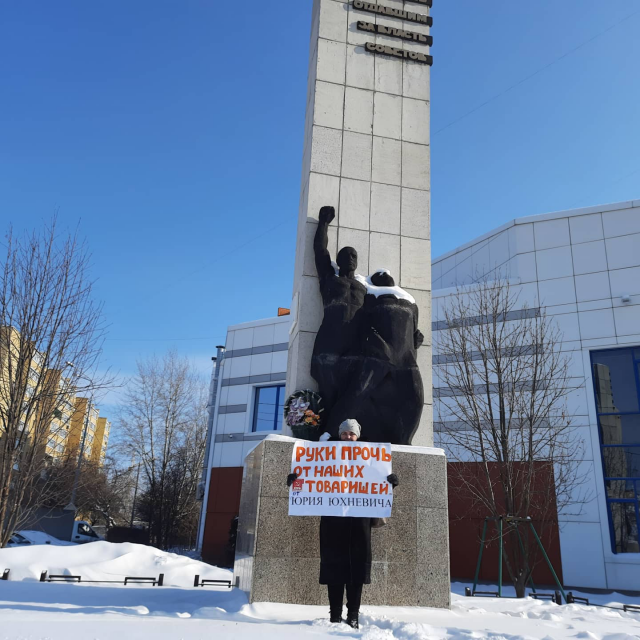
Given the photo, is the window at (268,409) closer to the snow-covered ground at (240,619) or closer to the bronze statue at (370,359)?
the bronze statue at (370,359)

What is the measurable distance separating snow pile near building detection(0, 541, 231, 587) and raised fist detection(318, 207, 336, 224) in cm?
695

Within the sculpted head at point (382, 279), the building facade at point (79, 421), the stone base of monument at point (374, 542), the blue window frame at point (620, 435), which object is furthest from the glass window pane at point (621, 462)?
the building facade at point (79, 421)

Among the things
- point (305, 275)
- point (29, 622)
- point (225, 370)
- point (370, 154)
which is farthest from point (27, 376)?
point (225, 370)

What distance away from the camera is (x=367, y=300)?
7.48 meters

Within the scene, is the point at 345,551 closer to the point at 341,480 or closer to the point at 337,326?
the point at 341,480

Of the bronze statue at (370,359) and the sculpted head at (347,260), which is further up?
the sculpted head at (347,260)

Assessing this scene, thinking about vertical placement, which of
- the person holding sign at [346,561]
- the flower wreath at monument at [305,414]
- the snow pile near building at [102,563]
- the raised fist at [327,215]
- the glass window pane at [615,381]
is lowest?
the snow pile near building at [102,563]

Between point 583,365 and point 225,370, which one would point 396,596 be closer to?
point 583,365

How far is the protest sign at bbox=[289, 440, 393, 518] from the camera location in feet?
17.3

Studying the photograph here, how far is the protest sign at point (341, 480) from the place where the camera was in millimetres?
5258

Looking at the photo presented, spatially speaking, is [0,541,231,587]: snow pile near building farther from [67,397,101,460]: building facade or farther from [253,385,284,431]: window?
[253,385,284,431]: window

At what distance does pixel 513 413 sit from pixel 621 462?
3.79 metres

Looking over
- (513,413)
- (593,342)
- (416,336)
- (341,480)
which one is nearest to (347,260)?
(416,336)

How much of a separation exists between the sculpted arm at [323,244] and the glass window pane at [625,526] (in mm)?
15248
